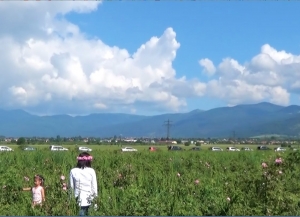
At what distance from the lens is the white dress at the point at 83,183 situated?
29.2 ft

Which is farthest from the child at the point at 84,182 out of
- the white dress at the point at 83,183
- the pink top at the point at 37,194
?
the pink top at the point at 37,194

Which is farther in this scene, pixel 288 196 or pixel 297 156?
pixel 297 156

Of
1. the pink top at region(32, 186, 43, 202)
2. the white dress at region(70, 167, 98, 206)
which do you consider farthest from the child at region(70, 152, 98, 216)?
the pink top at region(32, 186, 43, 202)

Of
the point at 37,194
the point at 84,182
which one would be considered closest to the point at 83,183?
the point at 84,182

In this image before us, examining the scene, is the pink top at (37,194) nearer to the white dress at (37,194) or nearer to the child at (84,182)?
the white dress at (37,194)

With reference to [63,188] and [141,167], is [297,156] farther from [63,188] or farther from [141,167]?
[141,167]

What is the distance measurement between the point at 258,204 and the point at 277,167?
0.84 metres

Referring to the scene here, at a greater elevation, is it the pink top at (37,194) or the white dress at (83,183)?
the white dress at (83,183)

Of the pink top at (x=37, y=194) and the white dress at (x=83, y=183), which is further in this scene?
the pink top at (x=37, y=194)

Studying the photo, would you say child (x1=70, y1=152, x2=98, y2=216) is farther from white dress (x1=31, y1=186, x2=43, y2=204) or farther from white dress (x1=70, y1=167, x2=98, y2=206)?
white dress (x1=31, y1=186, x2=43, y2=204)

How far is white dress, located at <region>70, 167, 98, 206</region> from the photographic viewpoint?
8907 millimetres

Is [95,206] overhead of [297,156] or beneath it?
beneath

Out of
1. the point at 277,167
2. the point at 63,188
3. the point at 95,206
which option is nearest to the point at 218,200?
the point at 277,167

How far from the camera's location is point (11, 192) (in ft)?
34.3
